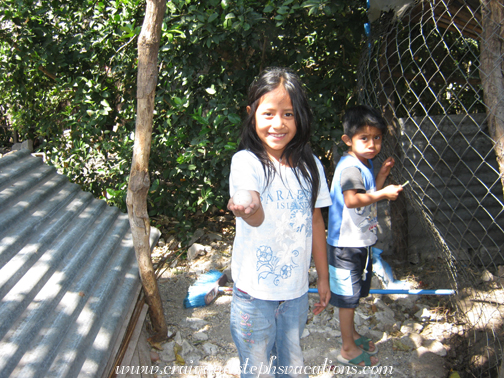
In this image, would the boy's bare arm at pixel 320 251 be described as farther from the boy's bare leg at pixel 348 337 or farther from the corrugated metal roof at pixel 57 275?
the corrugated metal roof at pixel 57 275

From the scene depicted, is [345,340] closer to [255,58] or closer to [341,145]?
[341,145]

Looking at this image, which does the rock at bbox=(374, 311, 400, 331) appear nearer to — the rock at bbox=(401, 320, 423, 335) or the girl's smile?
the rock at bbox=(401, 320, 423, 335)

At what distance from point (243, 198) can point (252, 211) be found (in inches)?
2.0

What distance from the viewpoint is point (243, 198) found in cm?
130

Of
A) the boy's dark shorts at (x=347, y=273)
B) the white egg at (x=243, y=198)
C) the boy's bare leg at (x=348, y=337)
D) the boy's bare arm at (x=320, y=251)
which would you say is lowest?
the boy's bare leg at (x=348, y=337)

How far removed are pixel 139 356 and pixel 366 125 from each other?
1757 millimetres

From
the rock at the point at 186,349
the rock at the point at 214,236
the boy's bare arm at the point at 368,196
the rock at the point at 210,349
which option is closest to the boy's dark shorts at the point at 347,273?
the boy's bare arm at the point at 368,196

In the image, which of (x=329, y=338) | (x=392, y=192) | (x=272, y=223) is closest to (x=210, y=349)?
(x=329, y=338)

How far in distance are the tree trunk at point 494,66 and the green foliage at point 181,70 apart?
1.03 metres

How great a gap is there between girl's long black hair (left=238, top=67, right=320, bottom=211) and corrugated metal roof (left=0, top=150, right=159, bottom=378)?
0.96 m

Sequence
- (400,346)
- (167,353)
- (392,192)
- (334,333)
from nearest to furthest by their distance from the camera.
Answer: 1. (392,192)
2. (167,353)
3. (400,346)
4. (334,333)

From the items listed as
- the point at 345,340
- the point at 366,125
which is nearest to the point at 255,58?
the point at 366,125

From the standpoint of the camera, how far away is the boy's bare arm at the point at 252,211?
1.29 metres

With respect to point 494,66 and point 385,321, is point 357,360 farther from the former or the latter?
point 494,66
